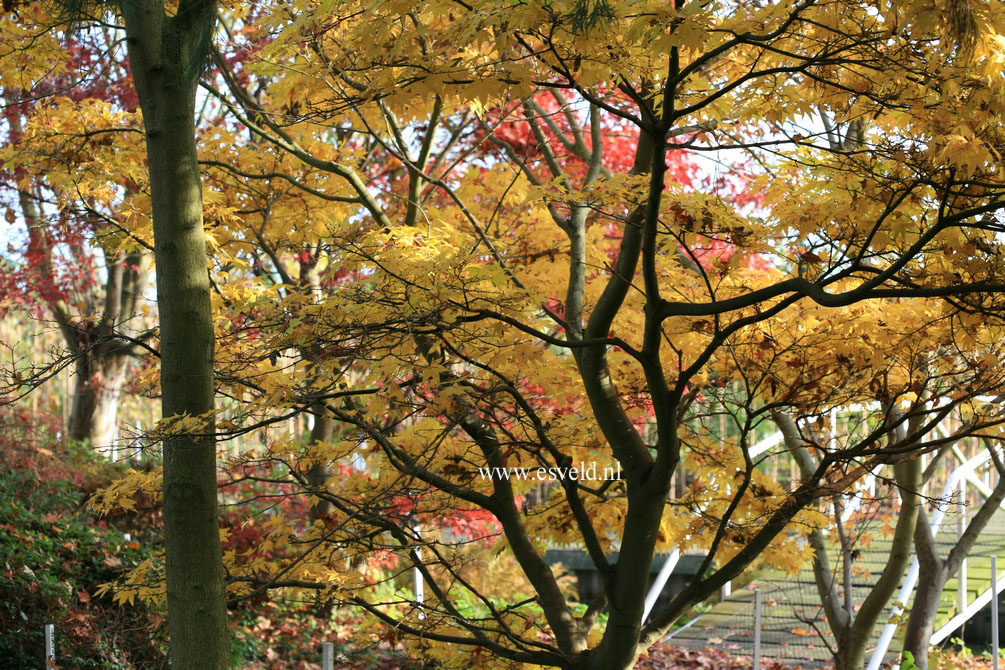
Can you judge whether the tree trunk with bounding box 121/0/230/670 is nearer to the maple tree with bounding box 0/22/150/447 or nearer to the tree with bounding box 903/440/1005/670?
the maple tree with bounding box 0/22/150/447

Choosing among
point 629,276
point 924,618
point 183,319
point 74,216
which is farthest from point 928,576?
point 74,216

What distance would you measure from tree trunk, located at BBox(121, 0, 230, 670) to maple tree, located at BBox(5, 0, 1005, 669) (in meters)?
0.02

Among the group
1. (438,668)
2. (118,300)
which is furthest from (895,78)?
(118,300)

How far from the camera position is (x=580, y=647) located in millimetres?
4512

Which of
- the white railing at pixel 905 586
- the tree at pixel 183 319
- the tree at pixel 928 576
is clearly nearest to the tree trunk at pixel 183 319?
the tree at pixel 183 319

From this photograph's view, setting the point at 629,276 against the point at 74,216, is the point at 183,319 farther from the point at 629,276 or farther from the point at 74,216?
the point at 74,216

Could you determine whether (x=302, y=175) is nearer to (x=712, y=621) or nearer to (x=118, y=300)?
(x=118, y=300)

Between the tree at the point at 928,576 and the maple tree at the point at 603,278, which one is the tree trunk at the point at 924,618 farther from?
the maple tree at the point at 603,278

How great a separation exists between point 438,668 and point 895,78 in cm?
326

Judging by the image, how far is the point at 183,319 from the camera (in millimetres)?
3740

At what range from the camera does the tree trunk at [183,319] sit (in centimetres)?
365

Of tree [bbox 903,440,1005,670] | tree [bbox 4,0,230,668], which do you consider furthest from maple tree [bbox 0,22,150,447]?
tree [bbox 903,440,1005,670]

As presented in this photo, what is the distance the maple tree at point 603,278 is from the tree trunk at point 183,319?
0.02 meters

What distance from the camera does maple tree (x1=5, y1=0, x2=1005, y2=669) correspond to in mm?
2873
